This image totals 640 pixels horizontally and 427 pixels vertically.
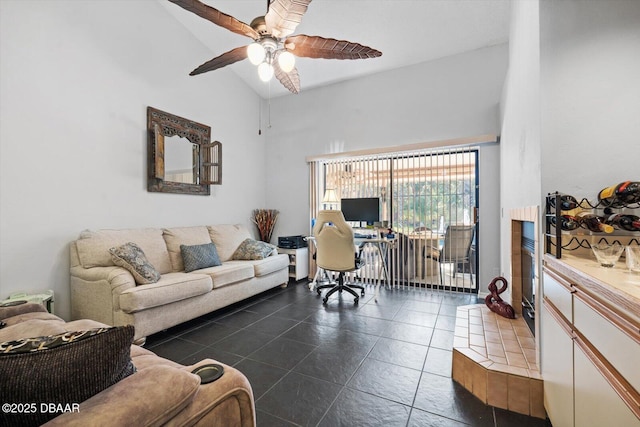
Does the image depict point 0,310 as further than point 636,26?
Yes

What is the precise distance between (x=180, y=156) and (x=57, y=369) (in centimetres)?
358

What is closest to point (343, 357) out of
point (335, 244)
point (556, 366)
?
point (556, 366)

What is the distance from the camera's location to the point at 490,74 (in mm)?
3635

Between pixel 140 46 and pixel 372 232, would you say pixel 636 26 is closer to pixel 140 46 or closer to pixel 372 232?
pixel 372 232

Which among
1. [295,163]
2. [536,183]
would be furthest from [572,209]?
[295,163]

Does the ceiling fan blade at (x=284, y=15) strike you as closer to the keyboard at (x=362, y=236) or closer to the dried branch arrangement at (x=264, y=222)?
the keyboard at (x=362, y=236)

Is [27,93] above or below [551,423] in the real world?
above

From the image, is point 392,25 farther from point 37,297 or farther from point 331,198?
point 37,297

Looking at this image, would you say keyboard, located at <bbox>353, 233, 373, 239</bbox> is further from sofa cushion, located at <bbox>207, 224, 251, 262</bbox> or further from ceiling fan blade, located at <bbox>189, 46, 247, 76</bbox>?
ceiling fan blade, located at <bbox>189, 46, 247, 76</bbox>

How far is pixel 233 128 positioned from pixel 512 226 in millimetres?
4075

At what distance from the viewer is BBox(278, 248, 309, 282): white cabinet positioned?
4520mm

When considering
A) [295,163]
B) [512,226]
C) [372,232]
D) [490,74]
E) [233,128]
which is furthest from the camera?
[295,163]

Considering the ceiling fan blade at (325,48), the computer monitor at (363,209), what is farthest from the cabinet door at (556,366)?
the computer monitor at (363,209)

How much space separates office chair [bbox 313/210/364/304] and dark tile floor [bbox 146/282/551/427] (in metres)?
0.47
